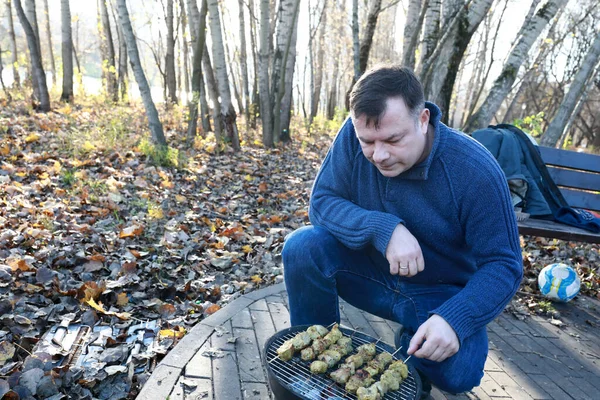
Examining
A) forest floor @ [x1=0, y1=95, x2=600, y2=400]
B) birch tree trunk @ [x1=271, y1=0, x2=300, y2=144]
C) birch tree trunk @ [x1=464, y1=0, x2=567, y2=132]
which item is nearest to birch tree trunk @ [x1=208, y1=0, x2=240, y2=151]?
forest floor @ [x1=0, y1=95, x2=600, y2=400]

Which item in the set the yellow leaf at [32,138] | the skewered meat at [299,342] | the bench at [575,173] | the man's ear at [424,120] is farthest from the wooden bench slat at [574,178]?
the yellow leaf at [32,138]

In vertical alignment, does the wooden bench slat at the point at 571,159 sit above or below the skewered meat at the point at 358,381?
above

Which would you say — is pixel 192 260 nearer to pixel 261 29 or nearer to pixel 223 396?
pixel 223 396

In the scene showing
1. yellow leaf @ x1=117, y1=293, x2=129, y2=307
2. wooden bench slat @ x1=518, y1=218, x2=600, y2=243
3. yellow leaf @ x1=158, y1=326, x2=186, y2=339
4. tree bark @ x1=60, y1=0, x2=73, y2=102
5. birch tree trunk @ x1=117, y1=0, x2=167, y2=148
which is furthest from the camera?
tree bark @ x1=60, y1=0, x2=73, y2=102

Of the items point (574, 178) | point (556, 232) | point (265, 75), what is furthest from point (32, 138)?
point (574, 178)

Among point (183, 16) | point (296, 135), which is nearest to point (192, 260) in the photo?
point (296, 135)

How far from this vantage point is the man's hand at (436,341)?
188 cm

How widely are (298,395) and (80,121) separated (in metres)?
9.38

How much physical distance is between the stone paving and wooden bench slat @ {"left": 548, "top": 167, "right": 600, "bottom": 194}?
1345 mm

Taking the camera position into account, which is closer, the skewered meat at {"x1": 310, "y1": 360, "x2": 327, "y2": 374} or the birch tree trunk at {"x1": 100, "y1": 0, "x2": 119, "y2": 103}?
the skewered meat at {"x1": 310, "y1": 360, "x2": 327, "y2": 374}

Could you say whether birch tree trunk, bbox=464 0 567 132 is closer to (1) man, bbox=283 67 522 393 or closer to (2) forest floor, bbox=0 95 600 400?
(2) forest floor, bbox=0 95 600 400

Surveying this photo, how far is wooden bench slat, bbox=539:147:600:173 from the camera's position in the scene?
4.43m

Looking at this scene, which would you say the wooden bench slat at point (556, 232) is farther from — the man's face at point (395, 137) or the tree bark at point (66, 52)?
the tree bark at point (66, 52)

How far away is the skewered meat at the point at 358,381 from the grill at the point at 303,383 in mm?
42
